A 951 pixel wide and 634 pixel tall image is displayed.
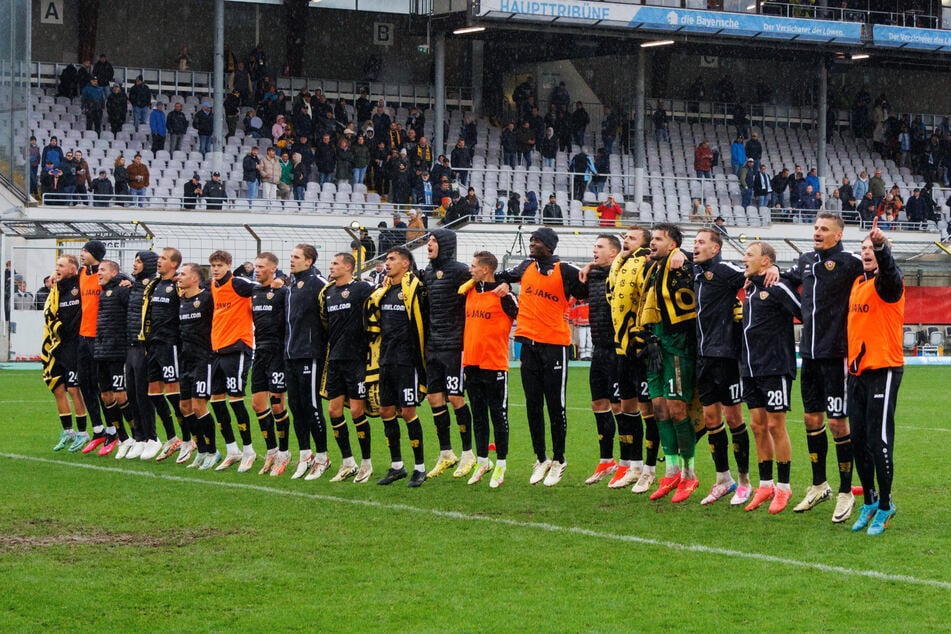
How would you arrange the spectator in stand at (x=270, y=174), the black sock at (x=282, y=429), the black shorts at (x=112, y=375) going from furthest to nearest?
the spectator in stand at (x=270, y=174), the black shorts at (x=112, y=375), the black sock at (x=282, y=429)

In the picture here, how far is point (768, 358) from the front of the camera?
32.8ft

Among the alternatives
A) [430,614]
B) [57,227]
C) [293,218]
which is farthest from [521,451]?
[293,218]

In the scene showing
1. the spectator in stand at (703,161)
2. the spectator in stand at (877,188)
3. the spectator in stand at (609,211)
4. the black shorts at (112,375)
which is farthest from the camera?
the spectator in stand at (703,161)

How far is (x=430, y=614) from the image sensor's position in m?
6.95

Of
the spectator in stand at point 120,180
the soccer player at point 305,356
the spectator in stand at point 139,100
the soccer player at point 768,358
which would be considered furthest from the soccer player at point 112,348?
the spectator in stand at point 139,100

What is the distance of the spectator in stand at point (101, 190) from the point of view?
99.9 ft

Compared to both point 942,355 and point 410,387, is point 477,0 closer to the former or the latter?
point 942,355

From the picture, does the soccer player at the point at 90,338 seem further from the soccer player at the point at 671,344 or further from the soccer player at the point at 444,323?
the soccer player at the point at 671,344

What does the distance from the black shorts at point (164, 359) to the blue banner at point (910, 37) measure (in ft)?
110

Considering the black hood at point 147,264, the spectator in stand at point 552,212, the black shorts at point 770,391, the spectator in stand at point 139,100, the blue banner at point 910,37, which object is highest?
the blue banner at point 910,37

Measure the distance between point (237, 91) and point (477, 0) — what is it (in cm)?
702

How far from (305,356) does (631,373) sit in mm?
2997

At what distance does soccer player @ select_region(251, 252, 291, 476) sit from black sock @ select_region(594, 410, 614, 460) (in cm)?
297

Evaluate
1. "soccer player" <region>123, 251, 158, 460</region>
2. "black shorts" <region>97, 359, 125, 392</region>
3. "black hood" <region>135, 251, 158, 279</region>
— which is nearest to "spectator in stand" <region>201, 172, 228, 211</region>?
"black hood" <region>135, 251, 158, 279</region>
